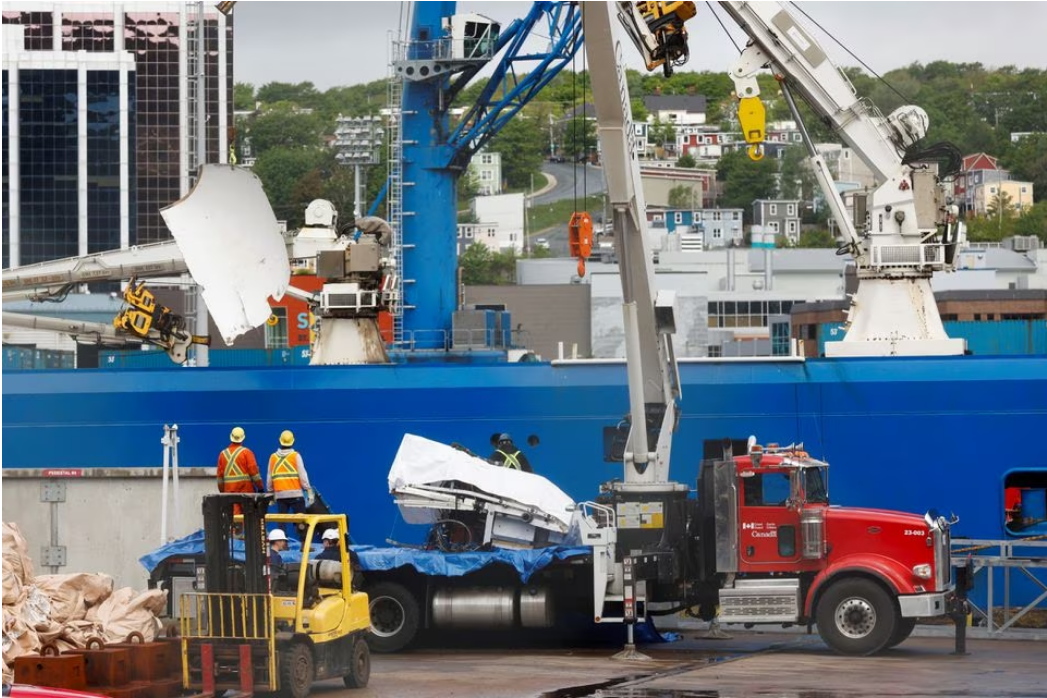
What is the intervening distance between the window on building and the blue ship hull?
21cm

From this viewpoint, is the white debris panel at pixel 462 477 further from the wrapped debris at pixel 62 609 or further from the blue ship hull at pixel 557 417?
the blue ship hull at pixel 557 417

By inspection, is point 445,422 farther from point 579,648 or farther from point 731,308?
point 731,308

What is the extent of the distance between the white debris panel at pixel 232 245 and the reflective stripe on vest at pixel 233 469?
6.57m

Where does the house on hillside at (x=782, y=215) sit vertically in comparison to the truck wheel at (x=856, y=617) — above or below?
above

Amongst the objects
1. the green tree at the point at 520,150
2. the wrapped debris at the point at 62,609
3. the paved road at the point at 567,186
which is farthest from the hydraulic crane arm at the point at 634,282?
the green tree at the point at 520,150

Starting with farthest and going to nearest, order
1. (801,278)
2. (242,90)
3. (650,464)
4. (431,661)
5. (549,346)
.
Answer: (242,90)
(801,278)
(549,346)
(650,464)
(431,661)

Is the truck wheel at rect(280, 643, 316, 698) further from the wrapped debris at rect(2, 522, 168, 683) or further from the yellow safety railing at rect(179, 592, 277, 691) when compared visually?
the wrapped debris at rect(2, 522, 168, 683)

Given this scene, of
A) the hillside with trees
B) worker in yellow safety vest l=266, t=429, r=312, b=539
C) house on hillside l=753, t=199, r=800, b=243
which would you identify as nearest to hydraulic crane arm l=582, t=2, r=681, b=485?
worker in yellow safety vest l=266, t=429, r=312, b=539

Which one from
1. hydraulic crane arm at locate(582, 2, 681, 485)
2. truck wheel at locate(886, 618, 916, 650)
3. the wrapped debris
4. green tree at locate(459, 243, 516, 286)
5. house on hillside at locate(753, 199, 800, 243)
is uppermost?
house on hillside at locate(753, 199, 800, 243)

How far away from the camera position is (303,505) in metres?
22.6

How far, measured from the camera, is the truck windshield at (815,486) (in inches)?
866

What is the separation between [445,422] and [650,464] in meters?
6.20

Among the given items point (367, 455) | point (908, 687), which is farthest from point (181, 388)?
point (908, 687)

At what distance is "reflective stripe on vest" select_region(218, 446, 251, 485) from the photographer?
21844 mm
